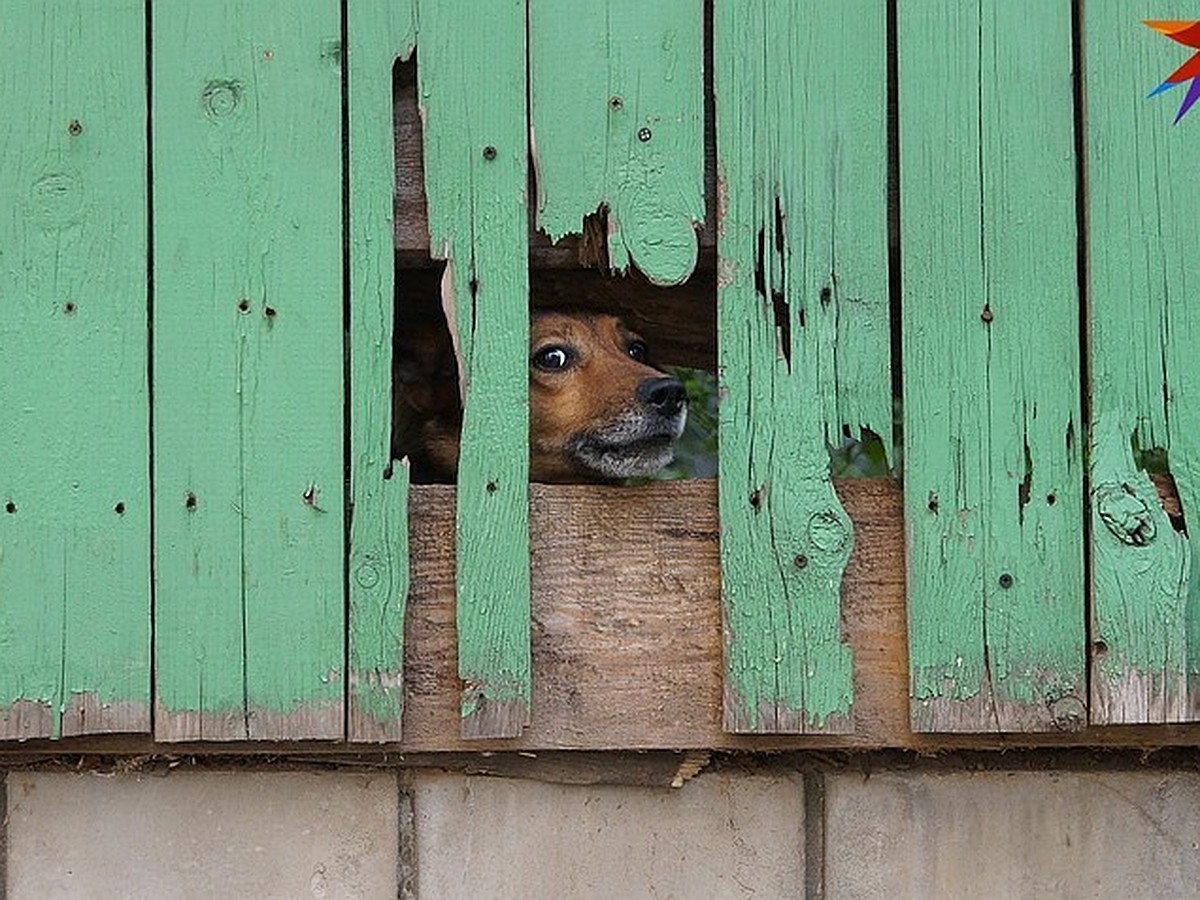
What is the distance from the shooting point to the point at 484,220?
317cm

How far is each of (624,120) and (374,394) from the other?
636mm

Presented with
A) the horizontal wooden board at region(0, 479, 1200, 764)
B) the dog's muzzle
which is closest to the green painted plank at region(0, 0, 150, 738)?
the horizontal wooden board at region(0, 479, 1200, 764)

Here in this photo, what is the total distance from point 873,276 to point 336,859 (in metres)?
1.43

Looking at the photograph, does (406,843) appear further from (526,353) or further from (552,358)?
(552,358)

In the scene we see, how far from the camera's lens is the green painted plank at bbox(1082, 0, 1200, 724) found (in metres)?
3.13

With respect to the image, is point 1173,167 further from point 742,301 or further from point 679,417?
point 679,417

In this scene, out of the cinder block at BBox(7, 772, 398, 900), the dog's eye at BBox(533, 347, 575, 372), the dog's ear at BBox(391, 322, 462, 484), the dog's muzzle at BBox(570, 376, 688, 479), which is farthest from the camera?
the dog's ear at BBox(391, 322, 462, 484)

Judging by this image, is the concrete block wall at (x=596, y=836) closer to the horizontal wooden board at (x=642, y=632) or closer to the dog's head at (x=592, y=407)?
the horizontal wooden board at (x=642, y=632)

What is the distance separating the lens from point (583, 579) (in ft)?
10.6

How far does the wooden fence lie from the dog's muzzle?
0.84 meters

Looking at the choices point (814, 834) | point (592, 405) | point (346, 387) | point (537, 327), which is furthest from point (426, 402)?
point (814, 834)

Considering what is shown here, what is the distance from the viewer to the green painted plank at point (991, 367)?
315cm

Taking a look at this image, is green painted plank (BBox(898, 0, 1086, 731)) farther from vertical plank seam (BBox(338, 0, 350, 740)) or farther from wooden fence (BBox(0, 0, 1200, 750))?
vertical plank seam (BBox(338, 0, 350, 740))

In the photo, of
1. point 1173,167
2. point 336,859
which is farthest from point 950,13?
point 336,859
